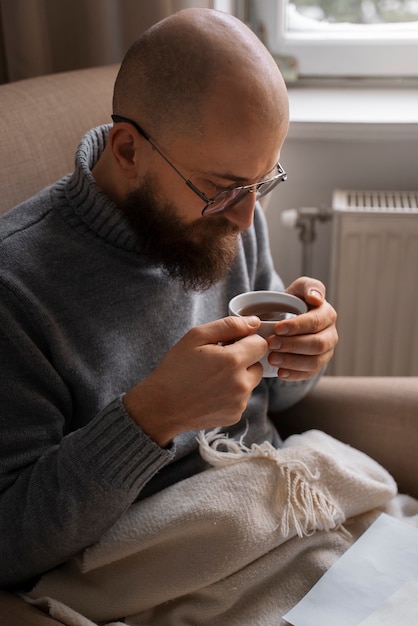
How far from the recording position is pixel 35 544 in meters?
0.94

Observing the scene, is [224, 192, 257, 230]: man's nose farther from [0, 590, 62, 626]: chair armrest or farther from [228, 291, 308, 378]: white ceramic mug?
[0, 590, 62, 626]: chair armrest

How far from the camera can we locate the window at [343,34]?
1.81 m

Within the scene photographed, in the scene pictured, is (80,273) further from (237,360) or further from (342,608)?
(342,608)

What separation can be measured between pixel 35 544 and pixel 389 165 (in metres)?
1.15

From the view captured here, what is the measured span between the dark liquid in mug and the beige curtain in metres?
0.74

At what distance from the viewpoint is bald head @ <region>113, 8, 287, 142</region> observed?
94cm

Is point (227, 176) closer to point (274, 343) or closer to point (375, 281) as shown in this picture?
point (274, 343)

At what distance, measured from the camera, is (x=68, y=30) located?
157 centimetres

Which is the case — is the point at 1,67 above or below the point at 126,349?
above

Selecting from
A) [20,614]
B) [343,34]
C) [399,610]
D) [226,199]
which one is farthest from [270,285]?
[343,34]

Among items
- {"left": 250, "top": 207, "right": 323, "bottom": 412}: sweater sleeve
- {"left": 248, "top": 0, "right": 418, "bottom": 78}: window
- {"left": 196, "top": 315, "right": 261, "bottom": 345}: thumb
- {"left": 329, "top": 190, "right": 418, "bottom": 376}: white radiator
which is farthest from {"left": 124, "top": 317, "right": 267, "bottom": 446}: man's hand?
{"left": 248, "top": 0, "right": 418, "bottom": 78}: window

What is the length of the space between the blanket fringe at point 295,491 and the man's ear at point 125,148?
1.26 ft

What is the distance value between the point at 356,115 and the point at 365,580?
1033 mm

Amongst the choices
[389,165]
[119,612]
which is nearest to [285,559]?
[119,612]
